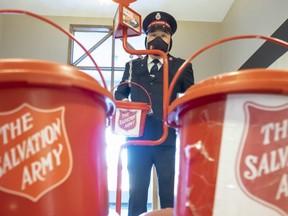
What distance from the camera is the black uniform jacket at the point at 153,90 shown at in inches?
57.4

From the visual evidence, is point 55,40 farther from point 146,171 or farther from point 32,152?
point 32,152

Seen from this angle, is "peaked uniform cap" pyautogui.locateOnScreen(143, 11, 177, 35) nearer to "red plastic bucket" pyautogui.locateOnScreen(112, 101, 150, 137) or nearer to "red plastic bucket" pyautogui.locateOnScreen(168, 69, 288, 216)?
"red plastic bucket" pyautogui.locateOnScreen(112, 101, 150, 137)

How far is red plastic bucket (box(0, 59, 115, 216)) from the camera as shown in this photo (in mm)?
464

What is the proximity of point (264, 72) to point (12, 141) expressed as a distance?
1.16ft

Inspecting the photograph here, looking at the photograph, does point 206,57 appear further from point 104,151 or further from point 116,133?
point 104,151

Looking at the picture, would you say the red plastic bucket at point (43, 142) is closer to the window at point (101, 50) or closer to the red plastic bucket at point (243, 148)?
the red plastic bucket at point (243, 148)

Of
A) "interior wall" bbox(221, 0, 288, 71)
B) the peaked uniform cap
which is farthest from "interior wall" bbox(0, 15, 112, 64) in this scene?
the peaked uniform cap

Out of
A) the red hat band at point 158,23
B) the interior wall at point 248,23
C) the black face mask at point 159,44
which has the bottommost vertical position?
the black face mask at point 159,44

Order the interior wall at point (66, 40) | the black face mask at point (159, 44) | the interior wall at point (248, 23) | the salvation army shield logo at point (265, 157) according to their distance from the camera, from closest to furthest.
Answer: the salvation army shield logo at point (265, 157)
the black face mask at point (159, 44)
the interior wall at point (248, 23)
the interior wall at point (66, 40)

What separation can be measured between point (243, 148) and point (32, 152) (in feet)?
0.93

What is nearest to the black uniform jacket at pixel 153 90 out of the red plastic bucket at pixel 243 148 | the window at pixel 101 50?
the red plastic bucket at pixel 243 148

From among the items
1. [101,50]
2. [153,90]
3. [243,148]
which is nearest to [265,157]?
[243,148]

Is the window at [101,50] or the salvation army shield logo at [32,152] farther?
the window at [101,50]

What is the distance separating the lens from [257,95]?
1.56 ft
